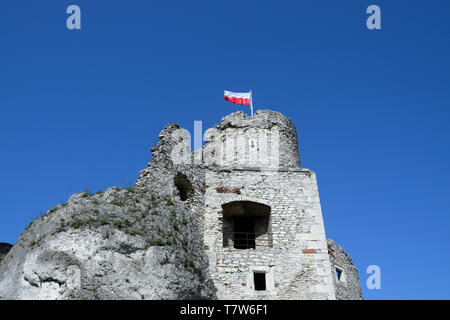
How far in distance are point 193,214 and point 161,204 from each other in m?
1.33

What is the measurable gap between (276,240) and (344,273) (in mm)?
5195

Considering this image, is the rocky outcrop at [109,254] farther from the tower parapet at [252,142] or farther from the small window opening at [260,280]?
the tower parapet at [252,142]

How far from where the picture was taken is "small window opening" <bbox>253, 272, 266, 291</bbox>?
14.0 metres

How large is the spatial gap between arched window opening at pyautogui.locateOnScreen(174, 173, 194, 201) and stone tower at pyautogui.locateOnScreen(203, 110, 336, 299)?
64cm

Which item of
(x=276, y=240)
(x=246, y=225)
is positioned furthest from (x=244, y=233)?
(x=276, y=240)

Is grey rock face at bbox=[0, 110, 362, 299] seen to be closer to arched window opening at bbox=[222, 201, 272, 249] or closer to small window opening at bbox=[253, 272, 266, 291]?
arched window opening at bbox=[222, 201, 272, 249]

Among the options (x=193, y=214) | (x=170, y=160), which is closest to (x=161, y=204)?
(x=193, y=214)

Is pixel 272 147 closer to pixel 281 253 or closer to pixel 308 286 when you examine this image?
pixel 281 253

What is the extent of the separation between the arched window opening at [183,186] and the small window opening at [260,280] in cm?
337

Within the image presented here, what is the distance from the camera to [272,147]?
56.7ft

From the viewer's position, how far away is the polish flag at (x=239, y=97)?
63.1 ft

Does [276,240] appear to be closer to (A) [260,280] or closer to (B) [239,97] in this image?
(A) [260,280]

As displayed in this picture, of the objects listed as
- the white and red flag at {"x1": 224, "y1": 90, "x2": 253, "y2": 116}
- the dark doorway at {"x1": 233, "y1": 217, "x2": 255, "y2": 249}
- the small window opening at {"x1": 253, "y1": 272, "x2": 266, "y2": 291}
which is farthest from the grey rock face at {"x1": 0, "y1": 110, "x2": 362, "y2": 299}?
the white and red flag at {"x1": 224, "y1": 90, "x2": 253, "y2": 116}

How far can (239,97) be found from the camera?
19312 millimetres
